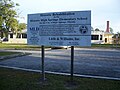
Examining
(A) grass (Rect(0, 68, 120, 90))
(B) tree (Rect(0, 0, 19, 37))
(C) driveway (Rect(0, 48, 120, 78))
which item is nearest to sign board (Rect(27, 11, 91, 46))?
(A) grass (Rect(0, 68, 120, 90))

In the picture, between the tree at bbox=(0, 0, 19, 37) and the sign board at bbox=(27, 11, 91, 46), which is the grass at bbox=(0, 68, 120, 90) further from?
the tree at bbox=(0, 0, 19, 37)

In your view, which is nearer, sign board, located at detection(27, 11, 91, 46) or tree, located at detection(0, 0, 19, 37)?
sign board, located at detection(27, 11, 91, 46)

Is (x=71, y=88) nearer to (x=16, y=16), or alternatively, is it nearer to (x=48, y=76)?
(x=48, y=76)

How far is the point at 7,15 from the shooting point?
4916 centimetres

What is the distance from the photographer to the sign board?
25.6ft

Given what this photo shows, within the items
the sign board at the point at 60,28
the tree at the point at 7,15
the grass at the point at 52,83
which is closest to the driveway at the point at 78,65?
the grass at the point at 52,83

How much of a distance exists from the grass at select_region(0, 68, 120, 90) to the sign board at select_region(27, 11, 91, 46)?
4.43 ft

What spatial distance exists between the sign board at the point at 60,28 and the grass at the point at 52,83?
1349 millimetres

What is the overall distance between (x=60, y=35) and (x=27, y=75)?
2.58 m

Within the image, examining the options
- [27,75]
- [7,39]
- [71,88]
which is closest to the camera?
[71,88]

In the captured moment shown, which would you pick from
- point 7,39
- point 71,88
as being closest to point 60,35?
point 71,88

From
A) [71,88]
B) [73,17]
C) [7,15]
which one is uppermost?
[7,15]

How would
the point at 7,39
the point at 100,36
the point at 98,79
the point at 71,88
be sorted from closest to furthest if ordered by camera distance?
1. the point at 71,88
2. the point at 98,79
3. the point at 100,36
4. the point at 7,39

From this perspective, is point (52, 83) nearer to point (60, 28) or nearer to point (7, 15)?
point (60, 28)
